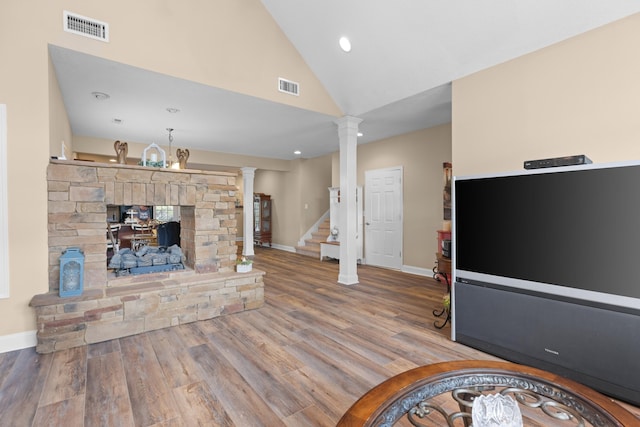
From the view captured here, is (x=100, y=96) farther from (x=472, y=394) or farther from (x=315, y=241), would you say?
(x=315, y=241)

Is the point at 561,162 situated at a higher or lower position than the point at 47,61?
lower

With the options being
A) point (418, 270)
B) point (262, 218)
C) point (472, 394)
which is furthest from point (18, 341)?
point (262, 218)

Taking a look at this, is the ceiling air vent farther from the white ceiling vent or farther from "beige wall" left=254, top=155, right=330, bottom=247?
"beige wall" left=254, top=155, right=330, bottom=247

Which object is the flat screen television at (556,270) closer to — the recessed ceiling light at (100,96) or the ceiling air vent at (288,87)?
the ceiling air vent at (288,87)

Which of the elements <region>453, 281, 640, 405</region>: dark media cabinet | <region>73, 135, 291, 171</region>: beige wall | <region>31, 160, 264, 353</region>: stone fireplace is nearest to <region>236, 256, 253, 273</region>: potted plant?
<region>31, 160, 264, 353</region>: stone fireplace

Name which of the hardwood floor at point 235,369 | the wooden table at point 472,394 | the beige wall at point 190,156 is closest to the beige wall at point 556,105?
the hardwood floor at point 235,369

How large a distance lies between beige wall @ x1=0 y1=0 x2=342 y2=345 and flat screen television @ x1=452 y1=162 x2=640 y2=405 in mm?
2932

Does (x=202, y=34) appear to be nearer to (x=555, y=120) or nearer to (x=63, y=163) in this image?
(x=63, y=163)

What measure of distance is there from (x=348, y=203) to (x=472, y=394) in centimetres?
379

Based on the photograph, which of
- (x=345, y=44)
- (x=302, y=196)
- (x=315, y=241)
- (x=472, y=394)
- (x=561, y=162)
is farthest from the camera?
(x=302, y=196)

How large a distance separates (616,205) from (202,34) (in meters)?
3.89

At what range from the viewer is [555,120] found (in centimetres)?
270

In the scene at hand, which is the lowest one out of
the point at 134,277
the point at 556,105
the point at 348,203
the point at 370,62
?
the point at 134,277

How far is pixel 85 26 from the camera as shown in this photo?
286 cm
